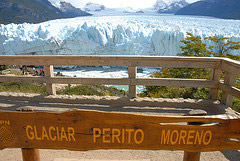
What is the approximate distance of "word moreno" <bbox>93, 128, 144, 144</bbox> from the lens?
5.08ft

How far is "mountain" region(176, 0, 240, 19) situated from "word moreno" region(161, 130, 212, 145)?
65.9 metres

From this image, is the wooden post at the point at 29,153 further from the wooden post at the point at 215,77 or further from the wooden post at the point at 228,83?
the wooden post at the point at 215,77

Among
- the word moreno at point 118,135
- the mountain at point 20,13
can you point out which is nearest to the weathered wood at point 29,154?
the word moreno at point 118,135

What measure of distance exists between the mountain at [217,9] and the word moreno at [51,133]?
66382 mm

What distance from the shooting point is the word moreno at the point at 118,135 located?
5.08 feet

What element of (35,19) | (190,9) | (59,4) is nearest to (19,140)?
(35,19)

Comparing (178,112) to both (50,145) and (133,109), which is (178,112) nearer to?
(133,109)

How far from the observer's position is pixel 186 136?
61.3 inches

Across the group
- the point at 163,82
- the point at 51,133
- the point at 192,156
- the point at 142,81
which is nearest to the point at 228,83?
the point at 163,82

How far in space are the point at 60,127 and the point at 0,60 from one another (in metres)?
3.90

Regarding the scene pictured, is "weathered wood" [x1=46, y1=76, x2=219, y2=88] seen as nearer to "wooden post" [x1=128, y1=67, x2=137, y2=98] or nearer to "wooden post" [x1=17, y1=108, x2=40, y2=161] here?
"wooden post" [x1=128, y1=67, x2=137, y2=98]

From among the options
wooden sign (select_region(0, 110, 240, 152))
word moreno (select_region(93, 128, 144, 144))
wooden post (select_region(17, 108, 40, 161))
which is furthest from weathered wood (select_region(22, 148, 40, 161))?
word moreno (select_region(93, 128, 144, 144))

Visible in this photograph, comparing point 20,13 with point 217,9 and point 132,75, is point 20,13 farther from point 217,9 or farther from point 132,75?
point 132,75

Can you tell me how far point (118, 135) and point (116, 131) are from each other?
4 centimetres
